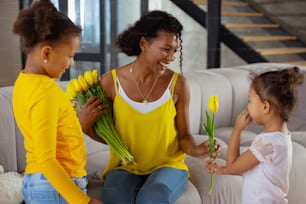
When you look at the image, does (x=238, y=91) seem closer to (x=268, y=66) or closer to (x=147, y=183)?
(x=268, y=66)

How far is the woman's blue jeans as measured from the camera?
2.77 feet

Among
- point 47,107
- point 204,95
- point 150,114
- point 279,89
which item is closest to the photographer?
point 47,107

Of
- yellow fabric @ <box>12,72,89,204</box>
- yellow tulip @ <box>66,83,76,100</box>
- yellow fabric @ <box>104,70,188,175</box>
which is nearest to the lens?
yellow fabric @ <box>12,72,89,204</box>

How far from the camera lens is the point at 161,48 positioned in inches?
32.4

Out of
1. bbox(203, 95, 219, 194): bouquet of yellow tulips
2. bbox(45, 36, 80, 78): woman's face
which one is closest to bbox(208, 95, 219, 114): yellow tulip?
bbox(203, 95, 219, 194): bouquet of yellow tulips

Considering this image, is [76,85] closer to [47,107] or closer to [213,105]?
[47,107]

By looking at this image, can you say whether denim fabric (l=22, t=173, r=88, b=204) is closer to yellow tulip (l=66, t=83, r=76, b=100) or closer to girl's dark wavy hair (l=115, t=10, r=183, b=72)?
yellow tulip (l=66, t=83, r=76, b=100)

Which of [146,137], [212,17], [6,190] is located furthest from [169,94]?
[6,190]

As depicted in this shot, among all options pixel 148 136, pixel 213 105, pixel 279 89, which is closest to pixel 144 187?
pixel 148 136

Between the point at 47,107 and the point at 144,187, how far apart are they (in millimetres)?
308

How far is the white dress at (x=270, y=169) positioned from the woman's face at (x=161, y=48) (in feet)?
0.71

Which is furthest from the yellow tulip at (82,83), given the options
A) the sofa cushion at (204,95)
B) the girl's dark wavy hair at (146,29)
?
the sofa cushion at (204,95)

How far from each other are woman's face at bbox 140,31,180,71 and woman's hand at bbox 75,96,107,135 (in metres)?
0.13

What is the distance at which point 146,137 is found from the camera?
865 millimetres
